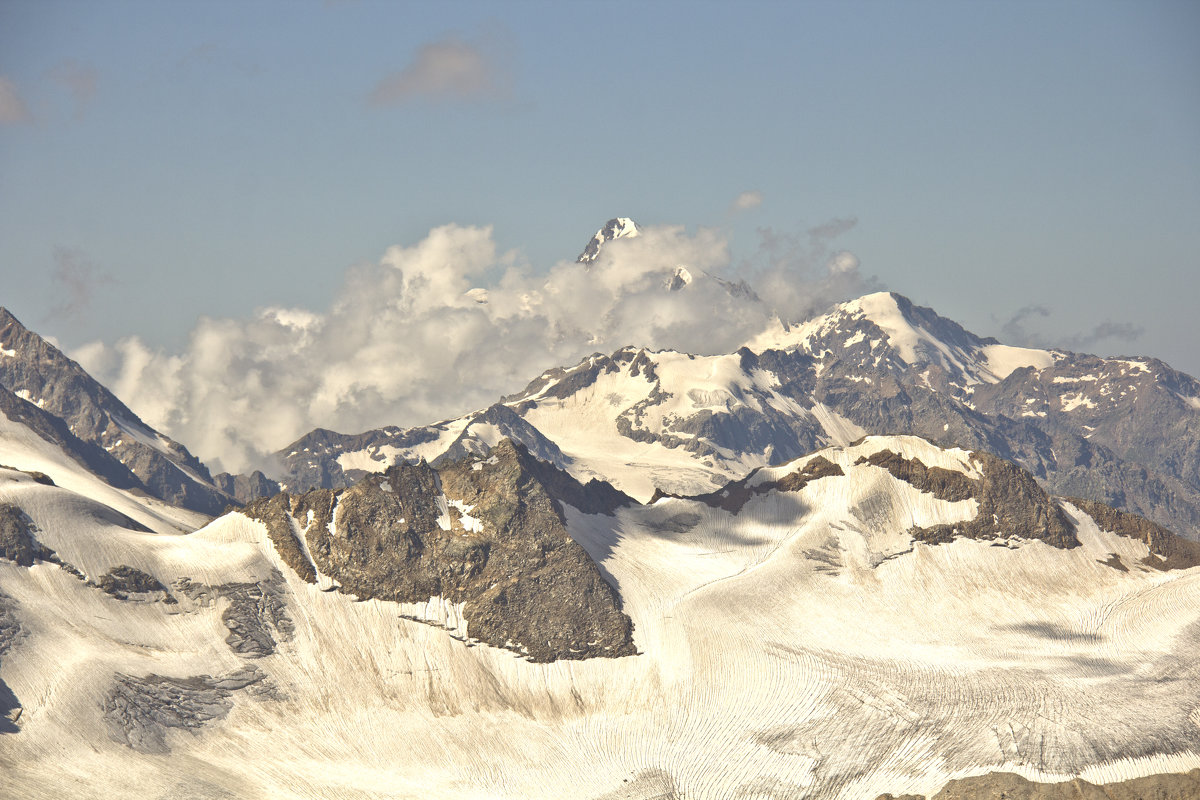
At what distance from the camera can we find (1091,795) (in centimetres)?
19725

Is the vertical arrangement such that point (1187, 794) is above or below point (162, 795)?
below

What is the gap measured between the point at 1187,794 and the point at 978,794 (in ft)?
104

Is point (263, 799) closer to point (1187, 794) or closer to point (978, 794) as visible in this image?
point (978, 794)

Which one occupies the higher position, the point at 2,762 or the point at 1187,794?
the point at 2,762

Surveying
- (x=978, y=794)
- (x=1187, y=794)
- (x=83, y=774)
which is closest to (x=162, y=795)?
(x=83, y=774)

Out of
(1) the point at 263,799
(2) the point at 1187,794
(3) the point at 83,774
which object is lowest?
(2) the point at 1187,794

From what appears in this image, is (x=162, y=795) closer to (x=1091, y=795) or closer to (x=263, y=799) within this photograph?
(x=263, y=799)

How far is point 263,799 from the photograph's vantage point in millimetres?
199625

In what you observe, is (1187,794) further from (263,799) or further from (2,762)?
(2,762)

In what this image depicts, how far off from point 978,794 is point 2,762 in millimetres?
151436

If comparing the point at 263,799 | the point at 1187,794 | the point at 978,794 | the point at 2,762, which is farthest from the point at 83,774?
the point at 1187,794

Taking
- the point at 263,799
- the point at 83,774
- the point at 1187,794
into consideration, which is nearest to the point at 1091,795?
the point at 1187,794

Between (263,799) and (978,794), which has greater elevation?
(263,799)

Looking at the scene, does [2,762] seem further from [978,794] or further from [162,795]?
[978,794]
